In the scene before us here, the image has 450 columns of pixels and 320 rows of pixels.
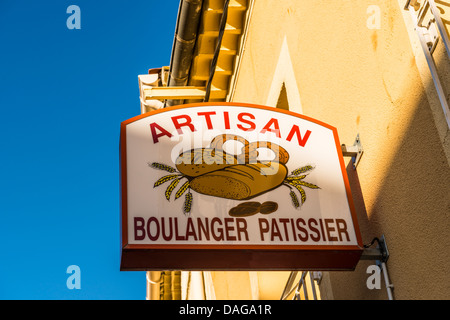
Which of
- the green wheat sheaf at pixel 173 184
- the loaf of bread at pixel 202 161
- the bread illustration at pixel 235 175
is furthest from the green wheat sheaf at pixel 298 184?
the green wheat sheaf at pixel 173 184

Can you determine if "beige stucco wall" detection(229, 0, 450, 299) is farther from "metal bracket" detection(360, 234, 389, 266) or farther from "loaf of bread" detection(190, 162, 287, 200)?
"loaf of bread" detection(190, 162, 287, 200)

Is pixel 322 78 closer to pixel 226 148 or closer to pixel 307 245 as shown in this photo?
pixel 226 148

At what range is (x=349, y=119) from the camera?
4.88m

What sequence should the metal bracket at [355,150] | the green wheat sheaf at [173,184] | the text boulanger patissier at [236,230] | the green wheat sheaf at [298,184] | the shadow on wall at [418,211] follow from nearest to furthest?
1. the shadow on wall at [418,211]
2. the text boulanger patissier at [236,230]
3. the green wheat sheaf at [173,184]
4. the green wheat sheaf at [298,184]
5. the metal bracket at [355,150]

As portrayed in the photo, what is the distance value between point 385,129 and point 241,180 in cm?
97

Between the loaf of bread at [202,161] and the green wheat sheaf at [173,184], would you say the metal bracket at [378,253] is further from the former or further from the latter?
the green wheat sheaf at [173,184]

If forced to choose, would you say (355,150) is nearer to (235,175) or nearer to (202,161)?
(235,175)

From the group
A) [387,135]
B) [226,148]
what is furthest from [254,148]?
[387,135]

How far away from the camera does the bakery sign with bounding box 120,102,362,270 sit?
3783mm

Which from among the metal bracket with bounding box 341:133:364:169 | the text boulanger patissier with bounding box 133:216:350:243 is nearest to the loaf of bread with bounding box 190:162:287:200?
the text boulanger patissier with bounding box 133:216:350:243

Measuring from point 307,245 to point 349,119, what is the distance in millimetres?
1413

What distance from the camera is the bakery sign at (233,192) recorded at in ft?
12.4

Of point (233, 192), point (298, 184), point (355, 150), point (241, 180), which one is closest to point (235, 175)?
point (241, 180)

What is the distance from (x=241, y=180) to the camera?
163 inches
